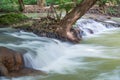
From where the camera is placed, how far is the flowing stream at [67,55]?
885cm

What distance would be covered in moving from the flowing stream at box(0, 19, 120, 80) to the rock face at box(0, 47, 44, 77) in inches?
11.0

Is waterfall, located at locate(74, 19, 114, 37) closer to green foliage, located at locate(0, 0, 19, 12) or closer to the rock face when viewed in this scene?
the rock face

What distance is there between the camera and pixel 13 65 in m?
8.51

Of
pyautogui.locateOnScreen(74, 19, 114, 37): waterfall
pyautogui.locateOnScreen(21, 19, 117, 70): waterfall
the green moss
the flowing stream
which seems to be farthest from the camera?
pyautogui.locateOnScreen(74, 19, 114, 37): waterfall

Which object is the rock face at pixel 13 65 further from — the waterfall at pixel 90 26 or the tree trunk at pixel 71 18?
the waterfall at pixel 90 26

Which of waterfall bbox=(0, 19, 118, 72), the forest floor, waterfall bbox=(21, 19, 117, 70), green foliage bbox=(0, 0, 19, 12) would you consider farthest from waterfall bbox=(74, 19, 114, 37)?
green foliage bbox=(0, 0, 19, 12)

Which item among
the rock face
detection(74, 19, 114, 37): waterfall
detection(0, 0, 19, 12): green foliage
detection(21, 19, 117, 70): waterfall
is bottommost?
detection(74, 19, 114, 37): waterfall

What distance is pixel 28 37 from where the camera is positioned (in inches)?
480

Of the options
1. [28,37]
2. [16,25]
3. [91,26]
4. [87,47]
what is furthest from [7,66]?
[91,26]

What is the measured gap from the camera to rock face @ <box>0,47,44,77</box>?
8.21 meters

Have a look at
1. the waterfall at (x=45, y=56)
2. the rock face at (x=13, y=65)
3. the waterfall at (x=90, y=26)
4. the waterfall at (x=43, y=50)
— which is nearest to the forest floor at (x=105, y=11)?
the waterfall at (x=90, y=26)

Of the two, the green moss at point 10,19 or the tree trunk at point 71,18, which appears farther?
the green moss at point 10,19

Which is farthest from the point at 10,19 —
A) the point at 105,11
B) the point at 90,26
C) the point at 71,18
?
the point at 105,11

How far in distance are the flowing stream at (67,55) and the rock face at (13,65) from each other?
0.28 m
